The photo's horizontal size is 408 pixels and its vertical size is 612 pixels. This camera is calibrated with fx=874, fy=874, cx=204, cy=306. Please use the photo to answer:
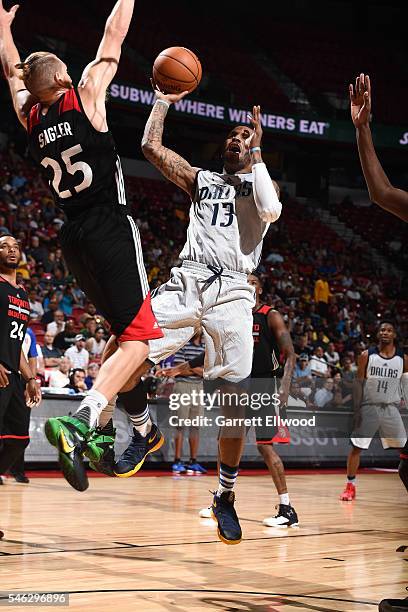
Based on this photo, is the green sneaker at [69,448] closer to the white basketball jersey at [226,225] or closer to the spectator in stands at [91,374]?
the white basketball jersey at [226,225]

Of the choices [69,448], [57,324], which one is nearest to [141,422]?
[69,448]

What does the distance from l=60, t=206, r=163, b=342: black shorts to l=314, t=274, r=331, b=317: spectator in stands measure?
17168 mm

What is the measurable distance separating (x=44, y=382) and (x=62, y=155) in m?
8.26

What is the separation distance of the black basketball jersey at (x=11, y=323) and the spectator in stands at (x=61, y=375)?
4943mm

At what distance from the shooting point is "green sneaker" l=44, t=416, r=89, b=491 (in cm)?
415

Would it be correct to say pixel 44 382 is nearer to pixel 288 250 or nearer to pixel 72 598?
pixel 72 598

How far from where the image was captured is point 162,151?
5.84 m

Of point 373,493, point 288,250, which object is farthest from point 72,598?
point 288,250

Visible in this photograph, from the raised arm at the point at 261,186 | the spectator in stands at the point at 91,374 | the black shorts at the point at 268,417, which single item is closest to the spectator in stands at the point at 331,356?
the spectator in stands at the point at 91,374

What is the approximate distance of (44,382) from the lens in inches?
489

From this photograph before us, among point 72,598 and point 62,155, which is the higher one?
point 62,155

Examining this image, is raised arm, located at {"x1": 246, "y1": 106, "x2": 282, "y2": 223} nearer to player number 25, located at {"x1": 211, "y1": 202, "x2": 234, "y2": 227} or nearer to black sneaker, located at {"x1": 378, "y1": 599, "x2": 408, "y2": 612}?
player number 25, located at {"x1": 211, "y1": 202, "x2": 234, "y2": 227}

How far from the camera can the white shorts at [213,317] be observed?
552 cm

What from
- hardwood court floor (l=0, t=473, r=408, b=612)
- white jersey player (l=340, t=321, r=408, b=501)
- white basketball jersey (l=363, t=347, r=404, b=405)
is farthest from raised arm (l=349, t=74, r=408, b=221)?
white basketball jersey (l=363, t=347, r=404, b=405)
